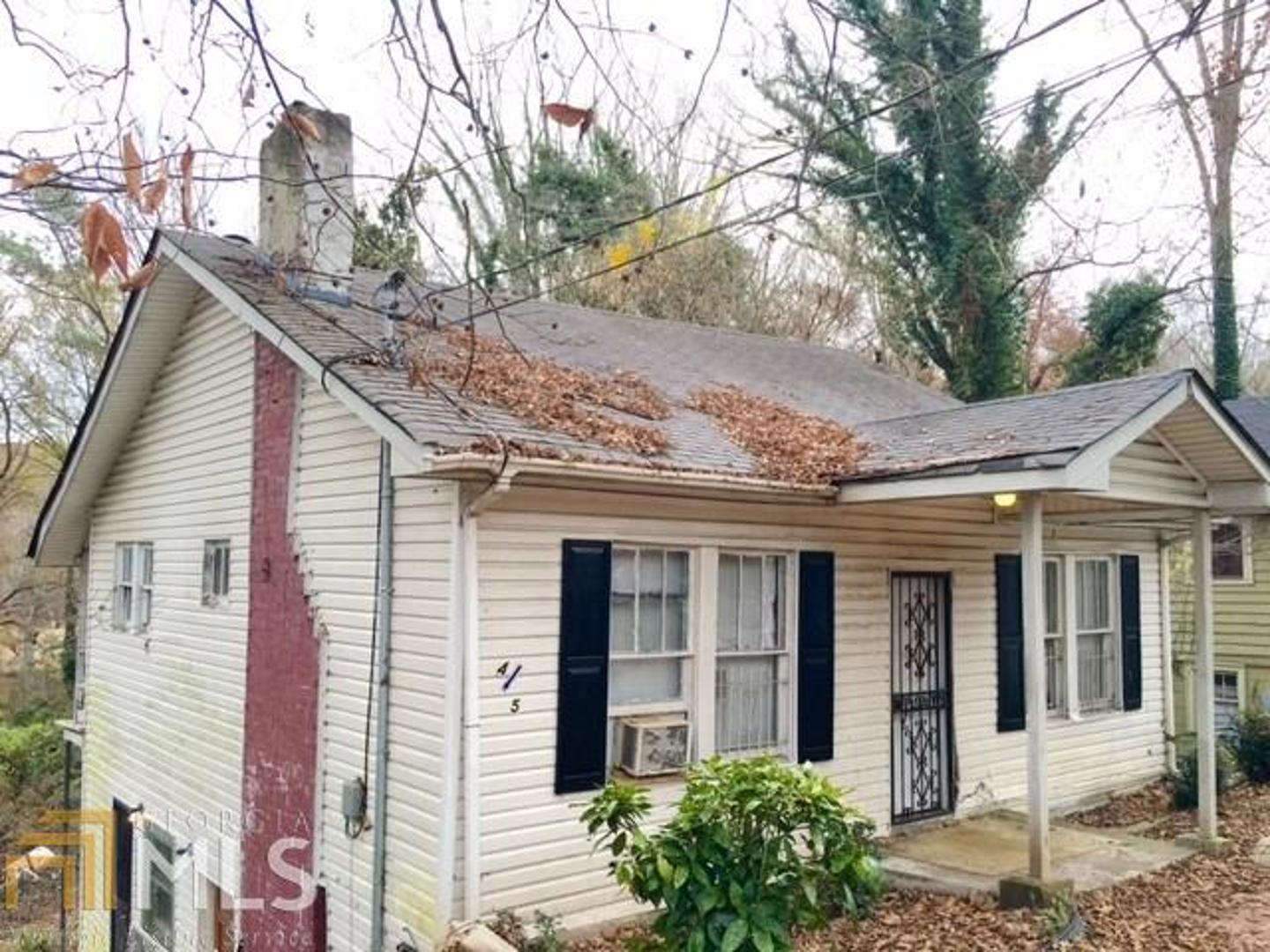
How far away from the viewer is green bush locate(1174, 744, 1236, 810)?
974cm

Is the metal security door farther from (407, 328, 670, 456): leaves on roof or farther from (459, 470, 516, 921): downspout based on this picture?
(459, 470, 516, 921): downspout

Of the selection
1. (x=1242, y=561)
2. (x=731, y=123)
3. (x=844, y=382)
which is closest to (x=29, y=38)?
(x=731, y=123)

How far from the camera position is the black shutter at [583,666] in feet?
21.8

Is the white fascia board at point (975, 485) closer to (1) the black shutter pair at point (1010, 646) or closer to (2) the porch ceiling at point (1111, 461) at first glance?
(2) the porch ceiling at point (1111, 461)

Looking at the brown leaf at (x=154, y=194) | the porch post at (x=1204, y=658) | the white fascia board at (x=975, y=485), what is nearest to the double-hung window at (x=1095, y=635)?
the porch post at (x=1204, y=658)

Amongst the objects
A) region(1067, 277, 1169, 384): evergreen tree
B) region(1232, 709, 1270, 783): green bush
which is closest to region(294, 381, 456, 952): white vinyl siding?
region(1232, 709, 1270, 783): green bush

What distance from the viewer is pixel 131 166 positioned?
8.22ft

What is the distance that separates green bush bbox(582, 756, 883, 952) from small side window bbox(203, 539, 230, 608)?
19.5 feet

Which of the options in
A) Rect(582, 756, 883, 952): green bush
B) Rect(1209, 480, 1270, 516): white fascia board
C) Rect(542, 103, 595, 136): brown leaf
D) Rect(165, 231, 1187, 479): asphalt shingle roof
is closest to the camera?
Rect(542, 103, 595, 136): brown leaf

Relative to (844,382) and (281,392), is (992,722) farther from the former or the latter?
(281,392)

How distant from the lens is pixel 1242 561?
1694 cm

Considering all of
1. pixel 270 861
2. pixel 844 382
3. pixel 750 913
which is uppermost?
pixel 844 382

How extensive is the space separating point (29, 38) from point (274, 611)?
6.09 m

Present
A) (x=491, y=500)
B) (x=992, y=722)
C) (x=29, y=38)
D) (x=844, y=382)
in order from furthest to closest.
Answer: (x=844, y=382), (x=992, y=722), (x=491, y=500), (x=29, y=38)
